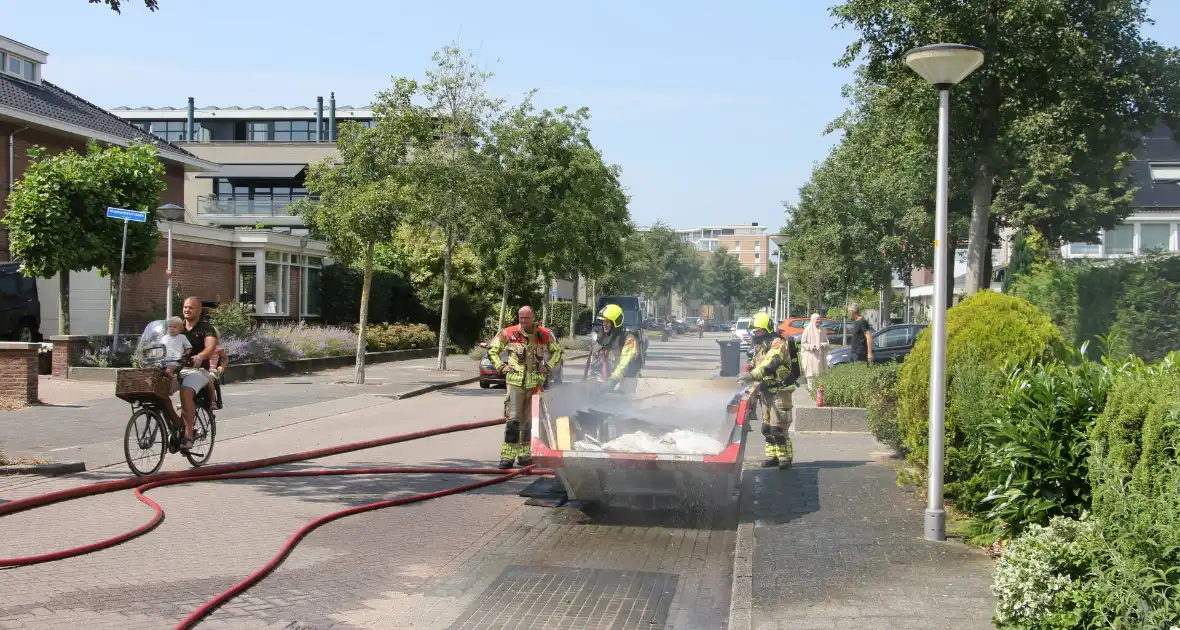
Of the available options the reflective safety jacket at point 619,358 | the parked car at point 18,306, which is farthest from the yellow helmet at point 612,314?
the parked car at point 18,306

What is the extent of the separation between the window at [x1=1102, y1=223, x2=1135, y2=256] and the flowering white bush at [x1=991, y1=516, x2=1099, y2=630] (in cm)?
4094

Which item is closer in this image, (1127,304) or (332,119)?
(1127,304)

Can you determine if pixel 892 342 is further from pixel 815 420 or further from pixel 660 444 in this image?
pixel 660 444

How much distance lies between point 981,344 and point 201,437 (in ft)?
24.4

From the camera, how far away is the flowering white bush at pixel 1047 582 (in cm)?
452

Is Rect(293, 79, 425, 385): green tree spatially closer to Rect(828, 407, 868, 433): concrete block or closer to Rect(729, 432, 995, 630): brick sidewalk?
Rect(828, 407, 868, 433): concrete block

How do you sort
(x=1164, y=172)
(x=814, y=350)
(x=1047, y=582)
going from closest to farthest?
(x=1047, y=582)
(x=814, y=350)
(x=1164, y=172)

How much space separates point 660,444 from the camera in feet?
28.7

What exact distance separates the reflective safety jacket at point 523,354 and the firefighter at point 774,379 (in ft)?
6.84

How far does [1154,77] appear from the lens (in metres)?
17.5

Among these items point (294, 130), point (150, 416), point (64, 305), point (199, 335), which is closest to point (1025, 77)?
point (199, 335)

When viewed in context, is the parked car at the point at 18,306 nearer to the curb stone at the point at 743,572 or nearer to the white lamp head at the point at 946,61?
the curb stone at the point at 743,572

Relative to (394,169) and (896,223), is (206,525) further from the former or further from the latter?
(896,223)

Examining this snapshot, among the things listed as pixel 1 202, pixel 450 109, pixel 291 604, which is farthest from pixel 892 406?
pixel 1 202
